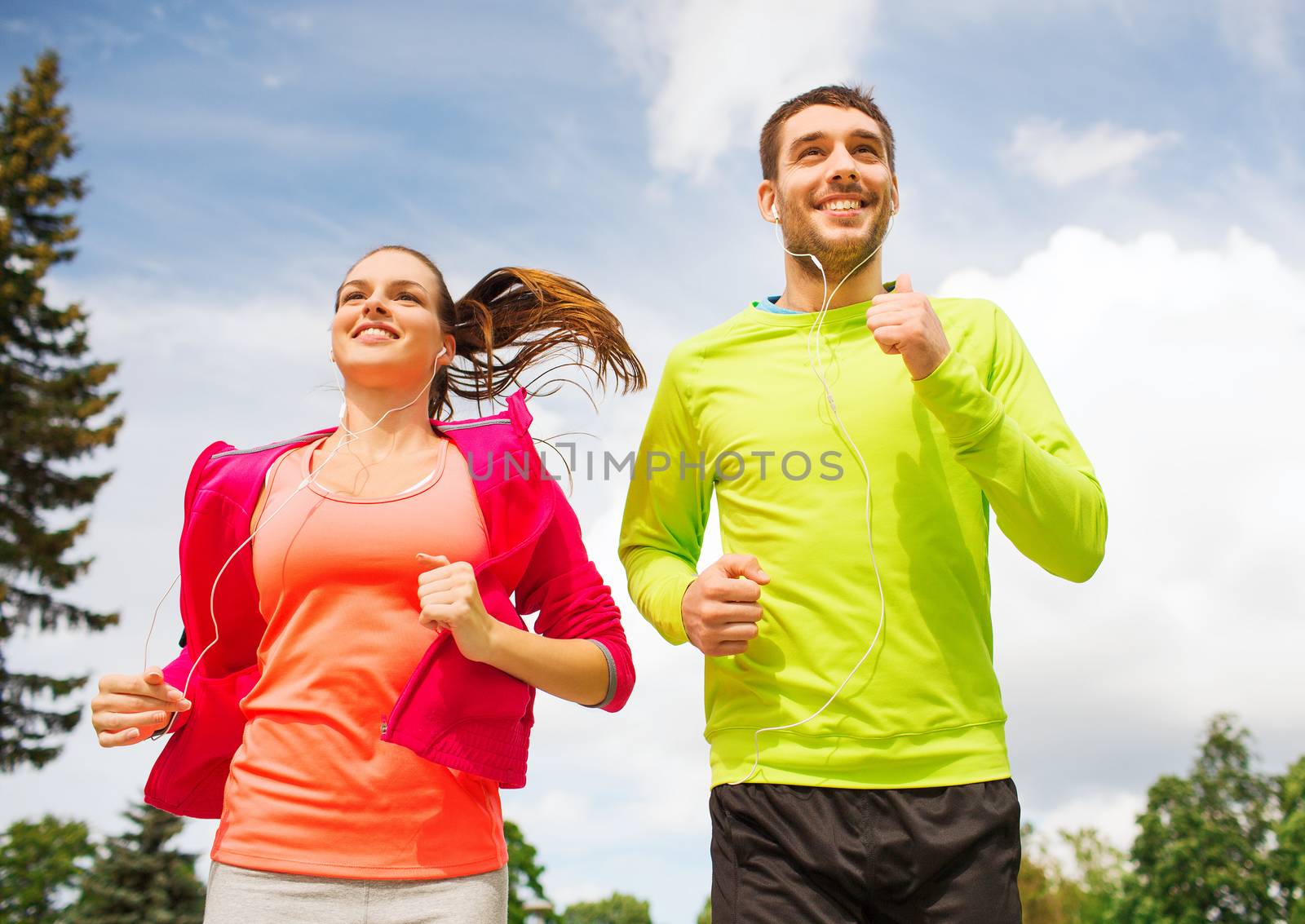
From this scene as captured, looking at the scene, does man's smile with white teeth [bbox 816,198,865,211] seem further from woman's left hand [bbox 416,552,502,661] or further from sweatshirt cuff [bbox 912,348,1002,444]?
woman's left hand [bbox 416,552,502,661]

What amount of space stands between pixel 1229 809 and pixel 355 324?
44.0m

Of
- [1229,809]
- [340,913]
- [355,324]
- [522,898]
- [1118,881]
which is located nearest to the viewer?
[340,913]

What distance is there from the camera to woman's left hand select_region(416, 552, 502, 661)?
2.89 metres

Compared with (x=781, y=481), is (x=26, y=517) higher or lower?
higher

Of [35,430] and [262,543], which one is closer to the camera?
[262,543]

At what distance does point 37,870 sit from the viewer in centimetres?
1780

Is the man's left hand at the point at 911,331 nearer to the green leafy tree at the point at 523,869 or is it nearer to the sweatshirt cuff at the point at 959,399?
the sweatshirt cuff at the point at 959,399

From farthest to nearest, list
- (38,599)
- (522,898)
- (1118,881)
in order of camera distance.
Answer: (1118,881)
(38,599)
(522,898)

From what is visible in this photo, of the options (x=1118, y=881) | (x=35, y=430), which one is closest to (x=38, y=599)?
(x=35, y=430)

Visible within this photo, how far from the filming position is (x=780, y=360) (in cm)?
345

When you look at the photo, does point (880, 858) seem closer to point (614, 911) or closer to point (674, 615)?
point (674, 615)

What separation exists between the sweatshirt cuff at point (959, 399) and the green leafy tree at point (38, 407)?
70.2 feet

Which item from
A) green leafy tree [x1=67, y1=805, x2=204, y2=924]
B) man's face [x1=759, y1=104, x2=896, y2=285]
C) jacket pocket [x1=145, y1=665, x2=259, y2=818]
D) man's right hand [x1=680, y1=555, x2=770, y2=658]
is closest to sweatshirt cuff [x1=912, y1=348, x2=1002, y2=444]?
man's right hand [x1=680, y1=555, x2=770, y2=658]

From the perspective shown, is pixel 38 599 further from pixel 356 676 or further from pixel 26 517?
pixel 356 676
